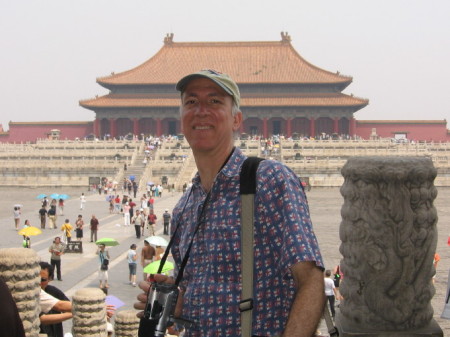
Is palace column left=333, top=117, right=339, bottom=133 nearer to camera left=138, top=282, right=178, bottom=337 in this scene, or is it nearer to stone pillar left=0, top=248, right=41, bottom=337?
stone pillar left=0, top=248, right=41, bottom=337

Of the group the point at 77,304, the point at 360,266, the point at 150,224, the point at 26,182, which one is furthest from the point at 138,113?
the point at 360,266

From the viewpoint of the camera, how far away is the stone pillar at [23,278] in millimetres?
5297

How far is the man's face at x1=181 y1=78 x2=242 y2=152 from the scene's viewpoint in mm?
3113

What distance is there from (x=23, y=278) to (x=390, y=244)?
299 centimetres

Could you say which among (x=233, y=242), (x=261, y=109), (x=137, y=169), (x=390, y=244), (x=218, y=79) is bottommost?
(x=137, y=169)

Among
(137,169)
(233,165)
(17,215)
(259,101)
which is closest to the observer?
(233,165)

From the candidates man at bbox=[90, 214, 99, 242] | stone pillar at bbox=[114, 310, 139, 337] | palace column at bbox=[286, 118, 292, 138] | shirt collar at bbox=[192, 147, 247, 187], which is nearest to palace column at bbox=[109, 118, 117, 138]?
palace column at bbox=[286, 118, 292, 138]

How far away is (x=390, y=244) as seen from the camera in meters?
3.66

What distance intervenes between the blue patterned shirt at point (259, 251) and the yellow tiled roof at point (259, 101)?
195 feet

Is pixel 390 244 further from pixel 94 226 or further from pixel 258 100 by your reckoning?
pixel 258 100

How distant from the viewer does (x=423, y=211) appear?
3.65m

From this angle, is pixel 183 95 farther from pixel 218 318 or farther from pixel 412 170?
pixel 412 170

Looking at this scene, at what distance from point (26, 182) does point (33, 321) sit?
38.9m

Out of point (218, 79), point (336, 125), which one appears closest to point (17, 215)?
point (218, 79)
